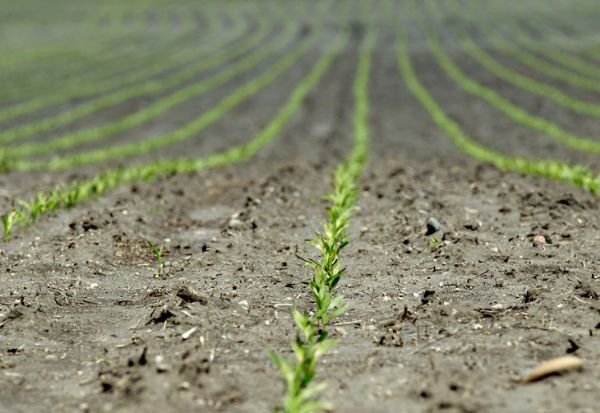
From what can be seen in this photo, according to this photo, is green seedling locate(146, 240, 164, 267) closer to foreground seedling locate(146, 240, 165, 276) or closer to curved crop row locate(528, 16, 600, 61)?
foreground seedling locate(146, 240, 165, 276)

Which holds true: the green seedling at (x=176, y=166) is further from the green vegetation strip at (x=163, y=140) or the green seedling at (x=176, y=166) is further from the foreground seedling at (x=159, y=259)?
the foreground seedling at (x=159, y=259)

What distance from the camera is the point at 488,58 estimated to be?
1273 inches

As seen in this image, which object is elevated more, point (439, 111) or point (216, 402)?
point (216, 402)

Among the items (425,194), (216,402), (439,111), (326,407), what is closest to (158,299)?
(216,402)

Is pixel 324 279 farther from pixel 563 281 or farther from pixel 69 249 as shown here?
pixel 69 249

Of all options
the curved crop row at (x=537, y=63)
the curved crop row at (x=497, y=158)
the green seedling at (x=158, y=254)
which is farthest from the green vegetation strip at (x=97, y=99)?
the curved crop row at (x=537, y=63)

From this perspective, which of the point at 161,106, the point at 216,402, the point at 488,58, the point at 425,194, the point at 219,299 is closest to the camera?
the point at 216,402

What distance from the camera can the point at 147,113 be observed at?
20.7m

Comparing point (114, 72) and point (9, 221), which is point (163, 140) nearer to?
point (9, 221)

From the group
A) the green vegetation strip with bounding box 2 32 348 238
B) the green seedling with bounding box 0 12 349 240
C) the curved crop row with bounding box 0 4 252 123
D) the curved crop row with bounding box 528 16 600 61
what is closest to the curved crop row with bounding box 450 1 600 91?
the curved crop row with bounding box 528 16 600 61

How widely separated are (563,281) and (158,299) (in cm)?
282

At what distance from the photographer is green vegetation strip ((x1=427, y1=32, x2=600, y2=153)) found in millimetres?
14977

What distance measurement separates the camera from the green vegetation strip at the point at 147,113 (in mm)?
15820

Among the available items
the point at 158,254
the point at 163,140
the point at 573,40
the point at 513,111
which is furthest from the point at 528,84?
the point at 158,254
